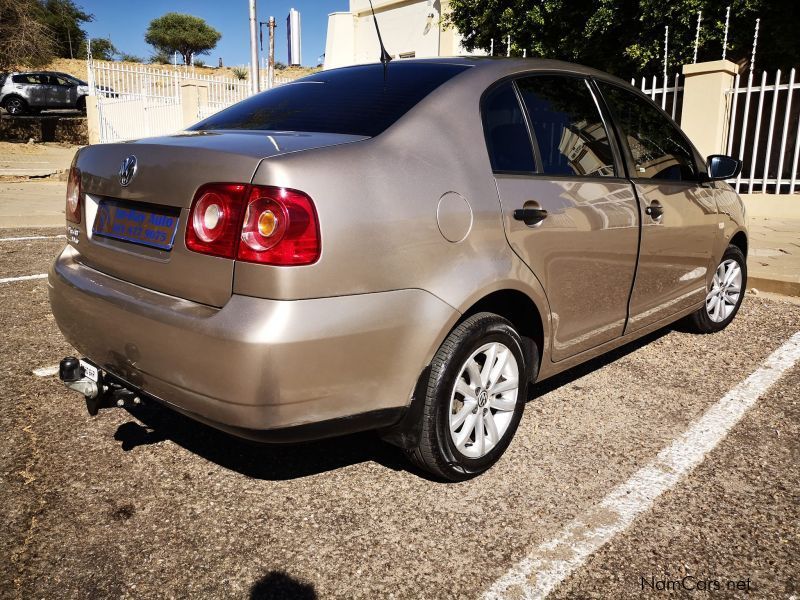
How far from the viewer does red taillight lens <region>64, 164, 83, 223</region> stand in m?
2.69

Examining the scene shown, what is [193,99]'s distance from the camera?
1922cm

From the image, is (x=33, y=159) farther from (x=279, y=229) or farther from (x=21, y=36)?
(x=279, y=229)

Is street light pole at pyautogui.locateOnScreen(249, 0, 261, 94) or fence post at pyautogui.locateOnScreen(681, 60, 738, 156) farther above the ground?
street light pole at pyautogui.locateOnScreen(249, 0, 261, 94)

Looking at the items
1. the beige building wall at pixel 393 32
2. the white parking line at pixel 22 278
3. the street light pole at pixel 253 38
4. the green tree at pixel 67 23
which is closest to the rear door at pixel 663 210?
the white parking line at pixel 22 278

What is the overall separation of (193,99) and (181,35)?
164ft

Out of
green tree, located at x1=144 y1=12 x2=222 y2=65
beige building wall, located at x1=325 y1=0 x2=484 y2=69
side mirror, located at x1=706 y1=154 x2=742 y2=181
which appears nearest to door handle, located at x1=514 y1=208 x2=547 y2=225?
side mirror, located at x1=706 y1=154 x2=742 y2=181

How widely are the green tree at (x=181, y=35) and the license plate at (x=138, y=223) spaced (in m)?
67.8

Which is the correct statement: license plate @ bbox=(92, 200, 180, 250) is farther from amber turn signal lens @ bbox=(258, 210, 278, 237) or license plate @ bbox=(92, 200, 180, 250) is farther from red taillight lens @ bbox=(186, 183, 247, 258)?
amber turn signal lens @ bbox=(258, 210, 278, 237)

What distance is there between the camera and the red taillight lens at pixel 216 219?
204 cm

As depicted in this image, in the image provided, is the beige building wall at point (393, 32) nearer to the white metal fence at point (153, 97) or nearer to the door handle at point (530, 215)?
the white metal fence at point (153, 97)

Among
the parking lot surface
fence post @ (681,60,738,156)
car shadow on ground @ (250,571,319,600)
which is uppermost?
fence post @ (681,60,738,156)

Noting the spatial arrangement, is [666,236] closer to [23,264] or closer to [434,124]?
[434,124]

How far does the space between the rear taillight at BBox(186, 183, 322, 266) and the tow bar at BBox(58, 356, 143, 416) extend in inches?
32.0

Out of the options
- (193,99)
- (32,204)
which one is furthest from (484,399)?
(193,99)
